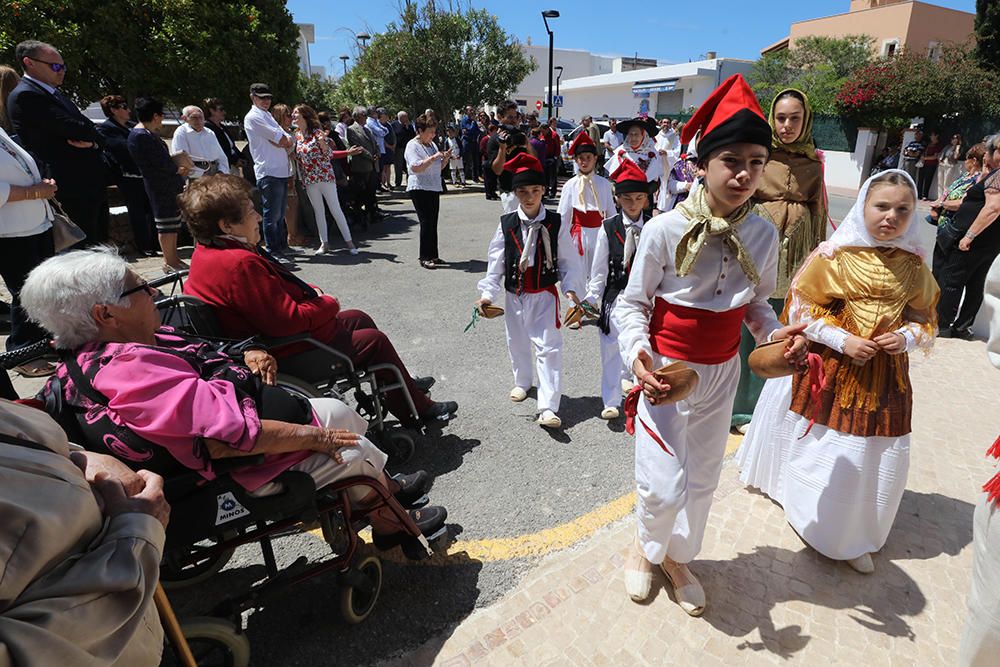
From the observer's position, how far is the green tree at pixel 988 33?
22.8 metres

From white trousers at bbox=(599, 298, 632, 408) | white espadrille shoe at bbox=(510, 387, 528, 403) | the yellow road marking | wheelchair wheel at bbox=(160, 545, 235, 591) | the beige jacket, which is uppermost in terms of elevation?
the beige jacket

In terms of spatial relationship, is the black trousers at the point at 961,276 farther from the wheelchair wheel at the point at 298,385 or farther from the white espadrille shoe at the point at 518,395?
the wheelchair wheel at the point at 298,385

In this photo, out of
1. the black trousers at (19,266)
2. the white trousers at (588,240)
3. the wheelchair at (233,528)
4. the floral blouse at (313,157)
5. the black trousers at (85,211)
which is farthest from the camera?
the floral blouse at (313,157)

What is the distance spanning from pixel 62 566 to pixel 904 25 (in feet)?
159

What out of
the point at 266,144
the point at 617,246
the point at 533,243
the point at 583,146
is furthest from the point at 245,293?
the point at 266,144

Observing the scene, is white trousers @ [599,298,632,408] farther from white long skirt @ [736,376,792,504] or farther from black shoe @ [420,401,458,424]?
black shoe @ [420,401,458,424]

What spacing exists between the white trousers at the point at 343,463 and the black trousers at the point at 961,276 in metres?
5.86

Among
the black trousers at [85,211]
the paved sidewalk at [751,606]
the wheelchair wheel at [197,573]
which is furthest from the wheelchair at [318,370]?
the black trousers at [85,211]

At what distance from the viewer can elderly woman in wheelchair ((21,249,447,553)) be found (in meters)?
1.82

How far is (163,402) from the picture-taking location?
5.99ft

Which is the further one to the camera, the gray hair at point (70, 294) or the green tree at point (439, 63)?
the green tree at point (439, 63)

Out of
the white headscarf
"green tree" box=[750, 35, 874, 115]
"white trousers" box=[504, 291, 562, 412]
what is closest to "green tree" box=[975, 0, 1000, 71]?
"green tree" box=[750, 35, 874, 115]

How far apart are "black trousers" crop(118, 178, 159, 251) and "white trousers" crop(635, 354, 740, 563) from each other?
7.78m

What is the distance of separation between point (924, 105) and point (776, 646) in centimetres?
2238
